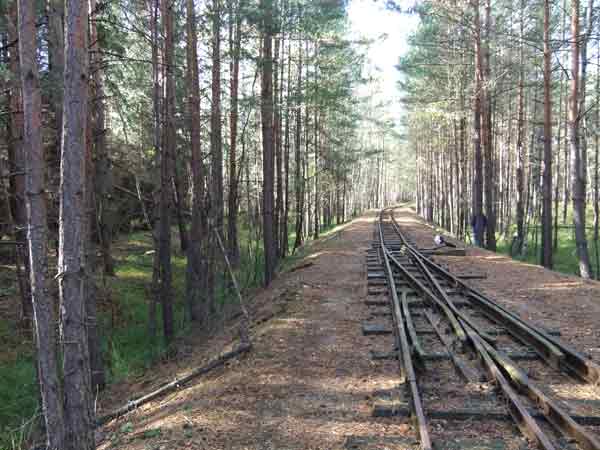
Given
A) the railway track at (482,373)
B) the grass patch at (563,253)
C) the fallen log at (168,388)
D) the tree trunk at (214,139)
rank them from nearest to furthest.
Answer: the railway track at (482,373) < the fallen log at (168,388) < the tree trunk at (214,139) < the grass patch at (563,253)

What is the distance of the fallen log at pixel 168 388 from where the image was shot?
266 inches

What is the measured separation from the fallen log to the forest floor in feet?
0.47

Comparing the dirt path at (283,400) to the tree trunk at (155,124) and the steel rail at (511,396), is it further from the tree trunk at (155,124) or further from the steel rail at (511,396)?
the tree trunk at (155,124)

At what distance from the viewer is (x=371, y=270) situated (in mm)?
13594

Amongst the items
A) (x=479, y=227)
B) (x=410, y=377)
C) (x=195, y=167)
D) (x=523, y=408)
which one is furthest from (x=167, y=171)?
(x=479, y=227)

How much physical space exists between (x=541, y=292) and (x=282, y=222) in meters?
12.9

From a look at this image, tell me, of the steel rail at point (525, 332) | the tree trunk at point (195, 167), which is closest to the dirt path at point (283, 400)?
the steel rail at point (525, 332)

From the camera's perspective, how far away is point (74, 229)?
443 centimetres

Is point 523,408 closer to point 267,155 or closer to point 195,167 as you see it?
point 195,167

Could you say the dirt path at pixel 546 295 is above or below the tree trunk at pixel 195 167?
below

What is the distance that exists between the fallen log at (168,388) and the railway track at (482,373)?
214 cm

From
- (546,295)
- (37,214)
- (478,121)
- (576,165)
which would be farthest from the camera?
(478,121)

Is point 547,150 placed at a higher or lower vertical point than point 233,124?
lower

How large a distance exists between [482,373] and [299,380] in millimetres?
2224
